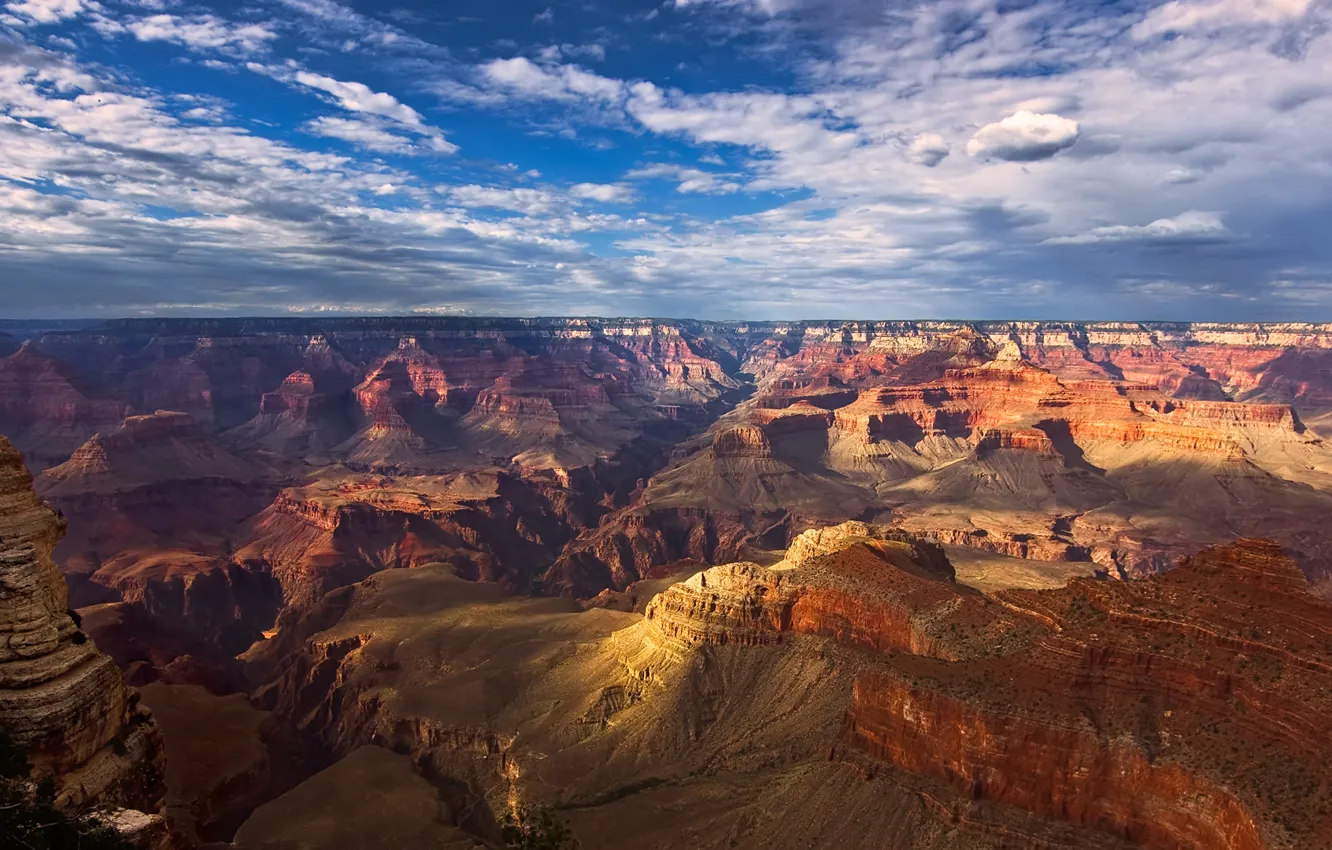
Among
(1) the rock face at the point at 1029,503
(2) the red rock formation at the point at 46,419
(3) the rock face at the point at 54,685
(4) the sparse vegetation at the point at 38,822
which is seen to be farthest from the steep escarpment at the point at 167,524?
(4) the sparse vegetation at the point at 38,822

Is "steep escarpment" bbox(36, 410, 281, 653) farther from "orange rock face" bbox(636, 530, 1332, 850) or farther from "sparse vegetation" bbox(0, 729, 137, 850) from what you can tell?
"orange rock face" bbox(636, 530, 1332, 850)

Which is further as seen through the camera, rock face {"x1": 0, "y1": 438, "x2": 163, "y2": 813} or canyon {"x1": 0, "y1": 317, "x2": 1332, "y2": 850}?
canyon {"x1": 0, "y1": 317, "x2": 1332, "y2": 850}

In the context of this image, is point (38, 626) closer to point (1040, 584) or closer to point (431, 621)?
point (431, 621)

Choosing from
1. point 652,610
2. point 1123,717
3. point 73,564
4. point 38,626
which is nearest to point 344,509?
point 73,564

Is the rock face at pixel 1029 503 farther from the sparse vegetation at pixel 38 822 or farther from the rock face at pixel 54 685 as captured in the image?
the sparse vegetation at pixel 38 822

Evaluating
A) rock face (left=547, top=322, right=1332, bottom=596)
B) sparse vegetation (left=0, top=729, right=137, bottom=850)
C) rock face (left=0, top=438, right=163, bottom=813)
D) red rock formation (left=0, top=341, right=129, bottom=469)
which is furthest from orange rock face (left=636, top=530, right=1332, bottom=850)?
red rock formation (left=0, top=341, right=129, bottom=469)

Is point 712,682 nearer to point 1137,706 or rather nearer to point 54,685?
point 1137,706
